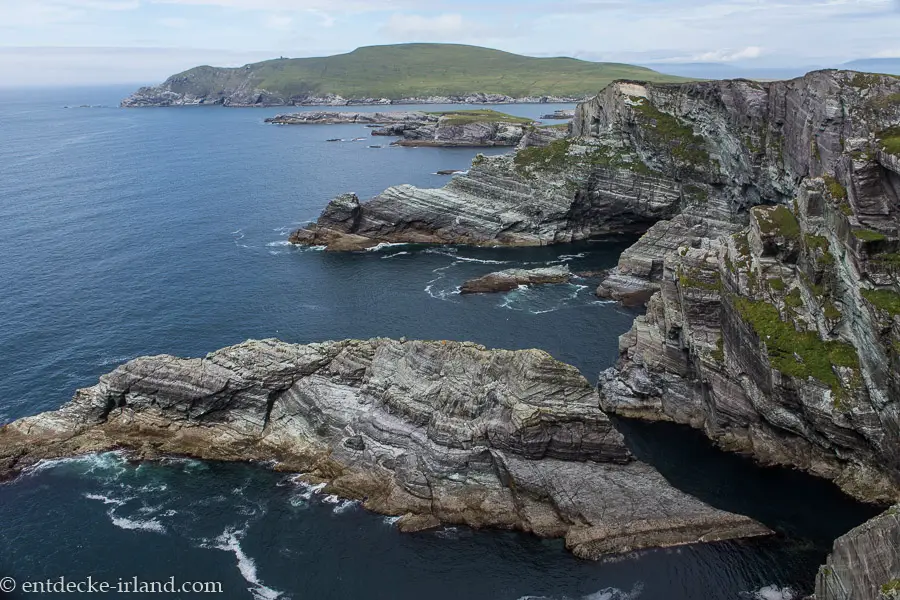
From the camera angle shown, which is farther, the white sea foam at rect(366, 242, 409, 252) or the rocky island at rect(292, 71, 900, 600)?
the white sea foam at rect(366, 242, 409, 252)

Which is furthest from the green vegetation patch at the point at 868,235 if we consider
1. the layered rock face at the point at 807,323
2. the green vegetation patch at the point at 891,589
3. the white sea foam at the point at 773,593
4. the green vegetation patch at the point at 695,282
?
the green vegetation patch at the point at 891,589

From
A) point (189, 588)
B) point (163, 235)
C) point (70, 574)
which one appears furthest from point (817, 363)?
point (163, 235)

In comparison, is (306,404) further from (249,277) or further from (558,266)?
(558,266)

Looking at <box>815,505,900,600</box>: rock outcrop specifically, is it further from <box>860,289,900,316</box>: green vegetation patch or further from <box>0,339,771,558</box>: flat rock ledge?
<box>860,289,900,316</box>: green vegetation patch

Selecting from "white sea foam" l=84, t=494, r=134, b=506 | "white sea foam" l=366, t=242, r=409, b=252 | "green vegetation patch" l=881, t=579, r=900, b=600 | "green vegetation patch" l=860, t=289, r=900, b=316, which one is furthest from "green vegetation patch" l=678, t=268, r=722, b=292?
"white sea foam" l=366, t=242, r=409, b=252

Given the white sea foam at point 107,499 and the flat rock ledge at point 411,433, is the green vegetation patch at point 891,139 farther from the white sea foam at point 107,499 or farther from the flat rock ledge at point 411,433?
the white sea foam at point 107,499

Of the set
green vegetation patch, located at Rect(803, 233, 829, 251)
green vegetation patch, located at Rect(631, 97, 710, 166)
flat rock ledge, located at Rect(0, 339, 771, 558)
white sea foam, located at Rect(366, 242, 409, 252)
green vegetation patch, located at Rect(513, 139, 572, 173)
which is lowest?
flat rock ledge, located at Rect(0, 339, 771, 558)
